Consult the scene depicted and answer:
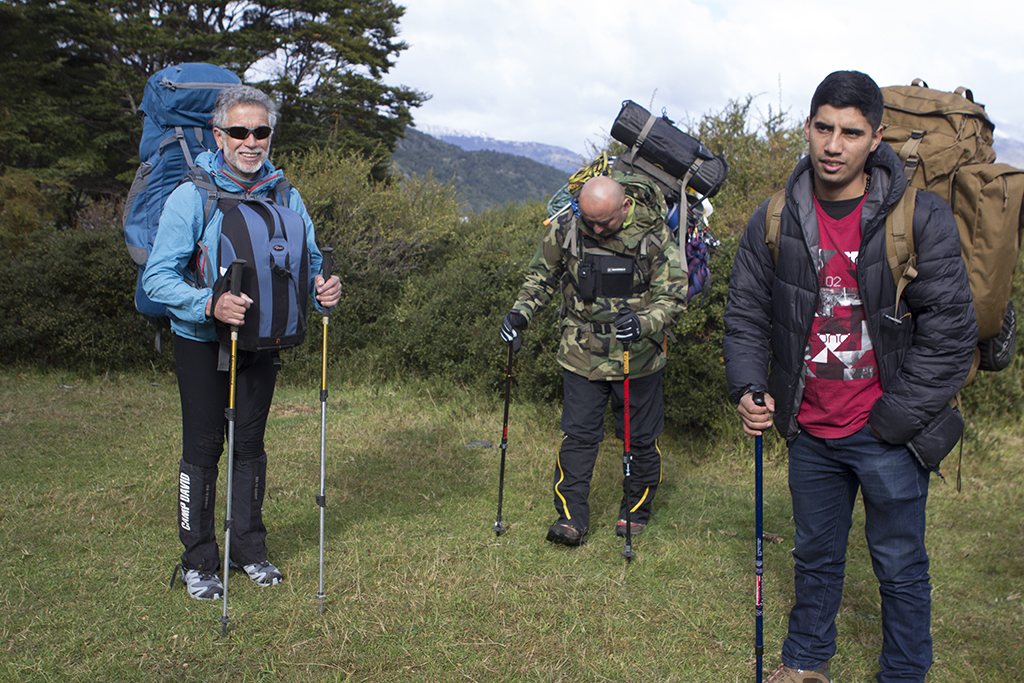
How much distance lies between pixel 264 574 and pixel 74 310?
6.50 metres

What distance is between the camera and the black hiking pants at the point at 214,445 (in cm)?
366

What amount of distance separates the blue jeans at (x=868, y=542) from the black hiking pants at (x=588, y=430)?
4.96ft

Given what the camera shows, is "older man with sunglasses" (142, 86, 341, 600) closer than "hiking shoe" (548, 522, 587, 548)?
Yes

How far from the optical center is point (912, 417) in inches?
105

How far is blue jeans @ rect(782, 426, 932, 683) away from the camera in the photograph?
2.81 metres

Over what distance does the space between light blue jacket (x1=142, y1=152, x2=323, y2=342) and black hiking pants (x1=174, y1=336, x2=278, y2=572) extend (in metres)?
0.18

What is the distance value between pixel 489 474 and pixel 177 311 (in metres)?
3.29

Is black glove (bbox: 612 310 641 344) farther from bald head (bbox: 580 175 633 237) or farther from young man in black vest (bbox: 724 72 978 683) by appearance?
young man in black vest (bbox: 724 72 978 683)

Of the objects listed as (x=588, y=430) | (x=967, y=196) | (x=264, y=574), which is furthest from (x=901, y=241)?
(x=264, y=574)

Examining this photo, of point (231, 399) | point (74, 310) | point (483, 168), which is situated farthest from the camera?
point (483, 168)

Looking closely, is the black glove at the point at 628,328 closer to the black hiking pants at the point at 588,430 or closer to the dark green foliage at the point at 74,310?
the black hiking pants at the point at 588,430

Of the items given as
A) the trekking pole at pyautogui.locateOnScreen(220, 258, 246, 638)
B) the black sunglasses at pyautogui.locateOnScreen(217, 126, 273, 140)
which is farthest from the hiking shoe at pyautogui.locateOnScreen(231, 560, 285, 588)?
the black sunglasses at pyautogui.locateOnScreen(217, 126, 273, 140)

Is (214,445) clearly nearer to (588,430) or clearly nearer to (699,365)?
(588,430)

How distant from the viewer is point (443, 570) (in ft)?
14.0
